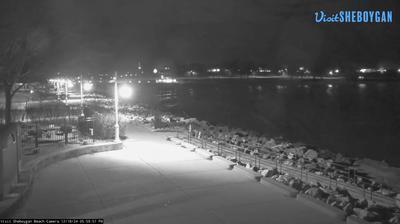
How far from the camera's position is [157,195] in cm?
1075

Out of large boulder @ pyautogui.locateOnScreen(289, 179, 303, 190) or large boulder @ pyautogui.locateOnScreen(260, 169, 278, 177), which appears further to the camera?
large boulder @ pyautogui.locateOnScreen(260, 169, 278, 177)

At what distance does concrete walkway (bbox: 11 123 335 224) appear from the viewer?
9.20 m

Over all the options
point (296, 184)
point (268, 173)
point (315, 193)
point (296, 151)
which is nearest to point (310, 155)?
point (296, 151)

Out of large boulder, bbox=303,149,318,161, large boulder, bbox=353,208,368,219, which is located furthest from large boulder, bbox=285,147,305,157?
large boulder, bbox=353,208,368,219

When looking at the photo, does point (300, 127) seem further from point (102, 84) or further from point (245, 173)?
point (102, 84)

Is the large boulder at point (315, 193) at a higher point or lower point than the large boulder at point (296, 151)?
higher

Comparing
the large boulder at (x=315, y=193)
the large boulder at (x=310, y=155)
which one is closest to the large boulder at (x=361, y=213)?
the large boulder at (x=315, y=193)

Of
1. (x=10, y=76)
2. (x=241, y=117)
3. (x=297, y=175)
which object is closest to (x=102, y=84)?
(x=241, y=117)

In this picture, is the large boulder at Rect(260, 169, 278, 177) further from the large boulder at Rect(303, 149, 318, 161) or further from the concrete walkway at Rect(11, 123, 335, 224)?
the large boulder at Rect(303, 149, 318, 161)

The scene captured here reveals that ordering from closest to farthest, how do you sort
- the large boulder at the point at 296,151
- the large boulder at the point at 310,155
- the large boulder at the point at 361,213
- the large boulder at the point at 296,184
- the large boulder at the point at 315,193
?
1. the large boulder at the point at 361,213
2. the large boulder at the point at 315,193
3. the large boulder at the point at 296,184
4. the large boulder at the point at 310,155
5. the large boulder at the point at 296,151

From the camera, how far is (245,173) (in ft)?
42.5

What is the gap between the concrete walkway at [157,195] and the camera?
9203 mm

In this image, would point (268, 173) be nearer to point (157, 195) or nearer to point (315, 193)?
point (315, 193)

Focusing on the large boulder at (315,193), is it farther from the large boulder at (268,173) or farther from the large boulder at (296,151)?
the large boulder at (296,151)
